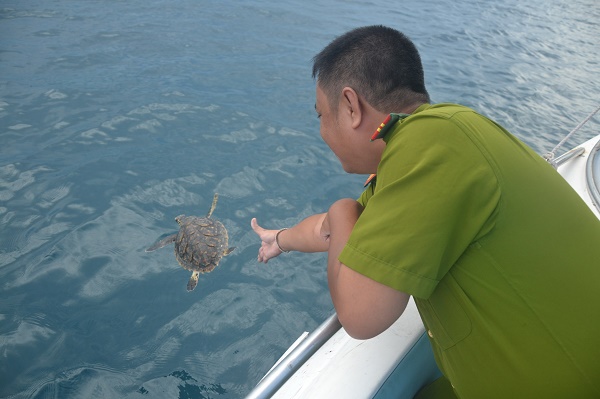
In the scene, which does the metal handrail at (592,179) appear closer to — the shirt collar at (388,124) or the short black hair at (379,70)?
the short black hair at (379,70)

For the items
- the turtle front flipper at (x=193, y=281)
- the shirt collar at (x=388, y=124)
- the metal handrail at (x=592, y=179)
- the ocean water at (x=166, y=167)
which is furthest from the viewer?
the turtle front flipper at (x=193, y=281)

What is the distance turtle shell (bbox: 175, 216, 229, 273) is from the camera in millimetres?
4062

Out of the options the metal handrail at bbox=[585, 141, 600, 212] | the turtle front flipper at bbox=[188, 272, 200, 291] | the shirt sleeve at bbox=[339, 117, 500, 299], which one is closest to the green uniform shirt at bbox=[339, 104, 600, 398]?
the shirt sleeve at bbox=[339, 117, 500, 299]

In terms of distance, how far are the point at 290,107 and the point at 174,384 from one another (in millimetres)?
4897

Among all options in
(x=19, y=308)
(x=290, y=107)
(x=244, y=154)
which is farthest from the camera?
(x=290, y=107)

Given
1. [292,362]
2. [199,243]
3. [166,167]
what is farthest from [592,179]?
[166,167]

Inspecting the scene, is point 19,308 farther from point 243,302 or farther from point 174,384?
point 243,302

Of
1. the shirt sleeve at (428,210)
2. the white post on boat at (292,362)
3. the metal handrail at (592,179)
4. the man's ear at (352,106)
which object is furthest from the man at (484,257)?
the metal handrail at (592,179)

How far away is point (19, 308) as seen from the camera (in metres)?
3.63

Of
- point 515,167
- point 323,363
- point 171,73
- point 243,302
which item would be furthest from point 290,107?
point 515,167

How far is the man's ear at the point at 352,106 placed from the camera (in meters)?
1.68

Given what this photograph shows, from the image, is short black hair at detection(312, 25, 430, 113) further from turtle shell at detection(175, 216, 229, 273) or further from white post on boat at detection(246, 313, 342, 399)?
turtle shell at detection(175, 216, 229, 273)

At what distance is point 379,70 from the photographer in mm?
1660

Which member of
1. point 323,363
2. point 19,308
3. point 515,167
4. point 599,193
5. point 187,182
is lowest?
point 19,308
